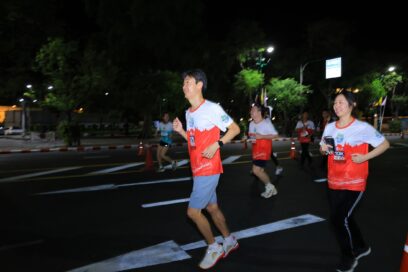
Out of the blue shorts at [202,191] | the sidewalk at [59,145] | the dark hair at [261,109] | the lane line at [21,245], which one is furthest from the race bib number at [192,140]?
the sidewalk at [59,145]

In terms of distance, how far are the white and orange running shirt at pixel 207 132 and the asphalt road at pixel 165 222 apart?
109cm

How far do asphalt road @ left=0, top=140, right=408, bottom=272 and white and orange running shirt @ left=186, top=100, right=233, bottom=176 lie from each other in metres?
1.09

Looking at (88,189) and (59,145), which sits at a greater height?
(59,145)

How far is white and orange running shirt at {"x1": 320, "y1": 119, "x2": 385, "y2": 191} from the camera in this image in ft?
12.8

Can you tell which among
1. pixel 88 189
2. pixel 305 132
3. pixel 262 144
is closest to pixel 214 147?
pixel 262 144

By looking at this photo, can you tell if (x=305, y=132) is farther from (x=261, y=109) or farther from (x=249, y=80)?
(x=249, y=80)

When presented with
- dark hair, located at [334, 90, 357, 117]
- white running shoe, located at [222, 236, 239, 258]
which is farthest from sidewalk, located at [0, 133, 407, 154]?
dark hair, located at [334, 90, 357, 117]

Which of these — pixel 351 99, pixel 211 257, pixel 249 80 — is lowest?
pixel 211 257

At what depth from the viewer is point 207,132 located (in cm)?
396

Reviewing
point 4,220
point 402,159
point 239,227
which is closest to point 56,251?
point 4,220

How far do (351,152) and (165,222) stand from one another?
3.04m

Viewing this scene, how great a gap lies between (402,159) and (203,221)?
13.0m

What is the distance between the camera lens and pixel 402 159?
48.1 feet

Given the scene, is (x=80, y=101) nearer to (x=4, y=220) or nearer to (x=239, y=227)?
(x=4, y=220)
